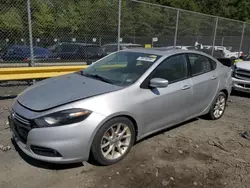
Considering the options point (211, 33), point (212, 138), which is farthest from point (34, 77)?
point (211, 33)

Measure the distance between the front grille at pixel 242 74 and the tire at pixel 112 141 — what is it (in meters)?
5.66

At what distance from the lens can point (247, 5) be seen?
3562 centimetres

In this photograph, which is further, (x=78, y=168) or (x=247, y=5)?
(x=247, y=5)

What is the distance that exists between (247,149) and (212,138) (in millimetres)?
588

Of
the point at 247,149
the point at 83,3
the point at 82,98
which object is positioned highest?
the point at 83,3

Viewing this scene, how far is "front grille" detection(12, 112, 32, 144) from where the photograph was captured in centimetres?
288

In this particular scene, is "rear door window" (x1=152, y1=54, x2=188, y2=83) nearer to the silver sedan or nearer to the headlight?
the silver sedan

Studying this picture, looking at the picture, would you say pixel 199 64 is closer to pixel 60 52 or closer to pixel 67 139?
pixel 67 139

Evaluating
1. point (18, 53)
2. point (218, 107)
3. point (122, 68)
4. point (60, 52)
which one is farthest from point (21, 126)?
point (60, 52)

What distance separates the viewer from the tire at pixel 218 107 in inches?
198

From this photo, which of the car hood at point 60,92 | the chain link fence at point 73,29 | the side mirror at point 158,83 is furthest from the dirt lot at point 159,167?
the chain link fence at point 73,29

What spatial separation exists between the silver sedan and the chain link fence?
130 inches

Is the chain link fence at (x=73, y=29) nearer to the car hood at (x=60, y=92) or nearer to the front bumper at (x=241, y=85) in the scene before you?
the car hood at (x=60, y=92)

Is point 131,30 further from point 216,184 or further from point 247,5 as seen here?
Result: point 247,5
